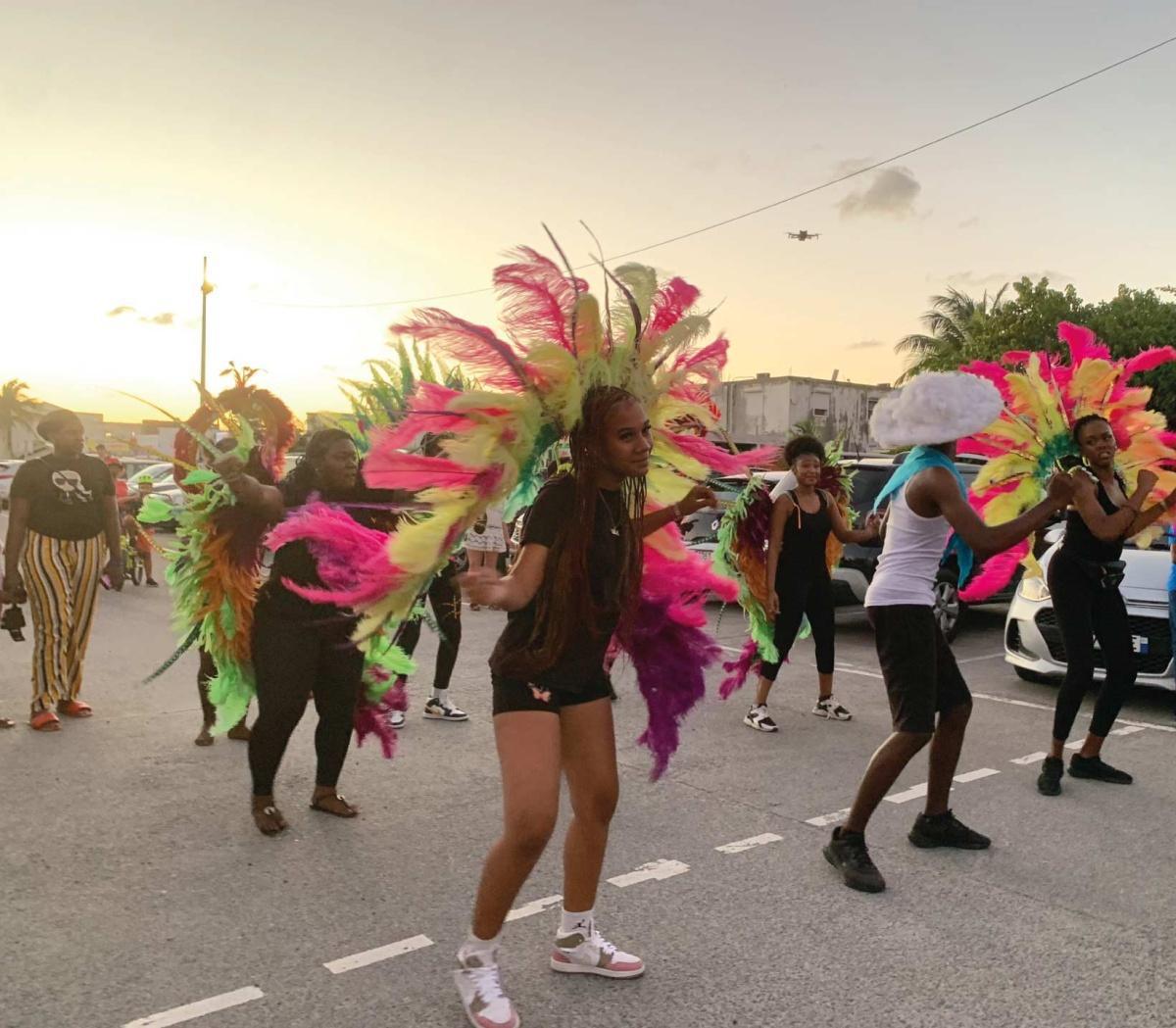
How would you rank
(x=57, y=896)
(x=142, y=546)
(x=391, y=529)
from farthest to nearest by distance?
(x=142, y=546) < (x=391, y=529) < (x=57, y=896)

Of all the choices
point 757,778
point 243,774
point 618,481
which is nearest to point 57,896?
point 243,774

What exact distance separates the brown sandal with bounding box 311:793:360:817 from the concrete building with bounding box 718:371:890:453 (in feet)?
116

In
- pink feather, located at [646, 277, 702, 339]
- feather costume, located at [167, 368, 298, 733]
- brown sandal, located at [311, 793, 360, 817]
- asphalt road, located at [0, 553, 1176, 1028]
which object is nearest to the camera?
asphalt road, located at [0, 553, 1176, 1028]

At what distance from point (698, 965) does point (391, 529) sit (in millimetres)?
2326

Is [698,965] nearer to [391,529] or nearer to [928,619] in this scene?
[928,619]

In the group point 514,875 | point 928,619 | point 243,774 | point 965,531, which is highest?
point 965,531

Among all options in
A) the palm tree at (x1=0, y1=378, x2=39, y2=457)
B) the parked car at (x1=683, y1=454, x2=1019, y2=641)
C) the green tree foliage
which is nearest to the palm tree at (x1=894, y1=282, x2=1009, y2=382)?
the green tree foliage

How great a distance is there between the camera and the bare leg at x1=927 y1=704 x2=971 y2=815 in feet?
13.6

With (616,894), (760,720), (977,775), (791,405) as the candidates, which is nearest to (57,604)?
(616,894)

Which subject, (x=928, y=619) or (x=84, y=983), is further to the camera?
(x=928, y=619)

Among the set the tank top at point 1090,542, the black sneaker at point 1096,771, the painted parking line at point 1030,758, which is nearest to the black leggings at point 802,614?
the painted parking line at point 1030,758

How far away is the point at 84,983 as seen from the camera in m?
3.02

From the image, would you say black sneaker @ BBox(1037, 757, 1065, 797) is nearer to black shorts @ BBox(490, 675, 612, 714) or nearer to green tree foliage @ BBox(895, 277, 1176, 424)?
black shorts @ BBox(490, 675, 612, 714)

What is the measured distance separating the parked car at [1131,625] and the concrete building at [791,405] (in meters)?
31.8
